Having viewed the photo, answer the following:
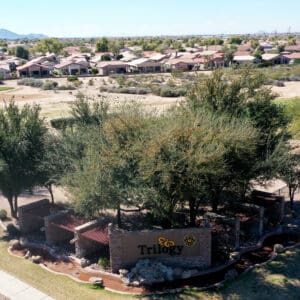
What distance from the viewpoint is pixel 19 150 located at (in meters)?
24.1

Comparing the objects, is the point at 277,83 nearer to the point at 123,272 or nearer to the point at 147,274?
the point at 147,274

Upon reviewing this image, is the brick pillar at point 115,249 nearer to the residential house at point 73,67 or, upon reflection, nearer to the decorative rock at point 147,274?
the decorative rock at point 147,274

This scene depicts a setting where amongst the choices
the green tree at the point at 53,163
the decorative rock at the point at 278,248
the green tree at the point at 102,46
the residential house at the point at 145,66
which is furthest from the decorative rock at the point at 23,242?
the green tree at the point at 102,46

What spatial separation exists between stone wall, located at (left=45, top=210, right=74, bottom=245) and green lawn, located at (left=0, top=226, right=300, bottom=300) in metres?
2.14

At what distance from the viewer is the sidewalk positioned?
17.4 m

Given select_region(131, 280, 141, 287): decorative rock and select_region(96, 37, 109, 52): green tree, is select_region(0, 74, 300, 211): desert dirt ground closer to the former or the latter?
select_region(131, 280, 141, 287): decorative rock

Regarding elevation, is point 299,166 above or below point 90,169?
below

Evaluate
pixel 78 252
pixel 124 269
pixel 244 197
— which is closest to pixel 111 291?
pixel 124 269

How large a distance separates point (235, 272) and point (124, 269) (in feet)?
16.6

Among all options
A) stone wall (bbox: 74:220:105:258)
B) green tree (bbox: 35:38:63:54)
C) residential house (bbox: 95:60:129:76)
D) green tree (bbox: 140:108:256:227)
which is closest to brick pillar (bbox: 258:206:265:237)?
green tree (bbox: 140:108:256:227)

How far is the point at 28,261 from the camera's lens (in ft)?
68.3

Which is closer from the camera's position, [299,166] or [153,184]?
[153,184]

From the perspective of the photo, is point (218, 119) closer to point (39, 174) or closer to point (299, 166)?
point (299, 166)

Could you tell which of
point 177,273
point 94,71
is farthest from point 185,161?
point 94,71
